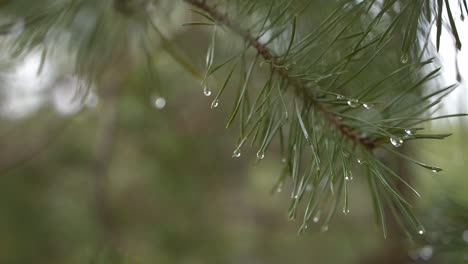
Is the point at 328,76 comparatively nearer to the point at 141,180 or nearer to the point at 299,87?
the point at 299,87

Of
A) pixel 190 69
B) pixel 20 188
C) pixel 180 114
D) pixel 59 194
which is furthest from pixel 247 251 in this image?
pixel 190 69

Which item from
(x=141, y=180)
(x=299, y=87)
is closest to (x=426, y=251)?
(x=299, y=87)

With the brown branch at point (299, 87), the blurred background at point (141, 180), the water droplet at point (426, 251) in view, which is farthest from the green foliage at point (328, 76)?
the blurred background at point (141, 180)

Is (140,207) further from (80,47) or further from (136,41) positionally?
(80,47)

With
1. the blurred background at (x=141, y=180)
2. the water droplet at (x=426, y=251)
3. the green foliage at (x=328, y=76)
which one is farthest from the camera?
the blurred background at (x=141, y=180)

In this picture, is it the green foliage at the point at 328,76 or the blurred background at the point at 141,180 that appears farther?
the blurred background at the point at 141,180

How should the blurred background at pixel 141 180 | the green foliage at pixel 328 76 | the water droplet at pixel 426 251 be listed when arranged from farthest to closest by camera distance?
the blurred background at pixel 141 180
the water droplet at pixel 426 251
the green foliage at pixel 328 76

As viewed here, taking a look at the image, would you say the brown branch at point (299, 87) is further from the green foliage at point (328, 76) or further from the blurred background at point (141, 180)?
the blurred background at point (141, 180)

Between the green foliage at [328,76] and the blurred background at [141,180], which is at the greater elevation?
the green foliage at [328,76]

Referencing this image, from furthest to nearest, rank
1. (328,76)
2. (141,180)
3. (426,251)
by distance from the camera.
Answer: (141,180) → (426,251) → (328,76)

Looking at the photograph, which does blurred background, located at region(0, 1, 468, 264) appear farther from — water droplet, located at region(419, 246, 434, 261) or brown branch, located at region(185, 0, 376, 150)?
brown branch, located at region(185, 0, 376, 150)

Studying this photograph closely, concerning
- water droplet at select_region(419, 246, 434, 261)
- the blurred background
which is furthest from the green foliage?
the blurred background
